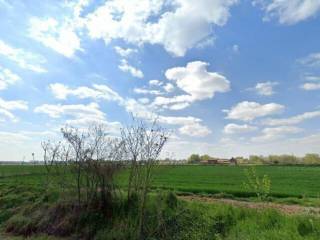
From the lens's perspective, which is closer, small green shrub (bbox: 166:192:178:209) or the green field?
small green shrub (bbox: 166:192:178:209)

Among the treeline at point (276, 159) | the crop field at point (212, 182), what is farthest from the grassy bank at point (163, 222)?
the treeline at point (276, 159)

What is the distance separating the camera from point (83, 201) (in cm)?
1365

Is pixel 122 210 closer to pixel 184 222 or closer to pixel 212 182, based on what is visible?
pixel 184 222

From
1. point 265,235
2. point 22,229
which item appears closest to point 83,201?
point 22,229

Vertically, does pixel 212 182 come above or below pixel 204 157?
below

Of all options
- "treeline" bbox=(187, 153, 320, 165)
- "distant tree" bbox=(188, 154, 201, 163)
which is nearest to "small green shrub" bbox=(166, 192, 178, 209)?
"treeline" bbox=(187, 153, 320, 165)

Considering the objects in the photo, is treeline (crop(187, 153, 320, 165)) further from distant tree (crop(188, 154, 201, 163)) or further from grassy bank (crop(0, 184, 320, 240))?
grassy bank (crop(0, 184, 320, 240))

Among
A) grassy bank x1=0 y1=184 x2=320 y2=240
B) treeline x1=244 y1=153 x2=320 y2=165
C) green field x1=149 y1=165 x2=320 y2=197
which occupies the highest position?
treeline x1=244 y1=153 x2=320 y2=165

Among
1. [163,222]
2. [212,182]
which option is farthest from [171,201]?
[212,182]

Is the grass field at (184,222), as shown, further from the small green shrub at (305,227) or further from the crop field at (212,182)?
the crop field at (212,182)

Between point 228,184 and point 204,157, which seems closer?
point 228,184

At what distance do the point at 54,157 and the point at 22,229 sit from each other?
11.8ft

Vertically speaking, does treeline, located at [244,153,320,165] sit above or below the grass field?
above

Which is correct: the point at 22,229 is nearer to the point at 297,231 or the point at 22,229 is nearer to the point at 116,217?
the point at 116,217
